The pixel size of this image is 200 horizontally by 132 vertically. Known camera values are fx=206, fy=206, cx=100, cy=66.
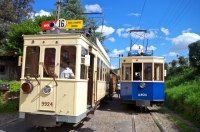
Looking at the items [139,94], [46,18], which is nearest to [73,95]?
[139,94]

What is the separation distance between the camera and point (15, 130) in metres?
6.68

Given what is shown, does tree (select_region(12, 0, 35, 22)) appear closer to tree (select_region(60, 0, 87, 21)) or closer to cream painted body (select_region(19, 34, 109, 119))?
tree (select_region(60, 0, 87, 21))

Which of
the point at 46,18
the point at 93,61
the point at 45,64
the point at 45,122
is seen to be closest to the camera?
the point at 45,122

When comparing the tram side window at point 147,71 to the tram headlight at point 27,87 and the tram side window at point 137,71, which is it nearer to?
the tram side window at point 137,71

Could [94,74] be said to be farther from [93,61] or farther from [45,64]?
[45,64]

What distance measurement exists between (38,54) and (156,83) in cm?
645

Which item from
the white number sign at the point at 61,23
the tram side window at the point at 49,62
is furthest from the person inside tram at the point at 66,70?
the white number sign at the point at 61,23

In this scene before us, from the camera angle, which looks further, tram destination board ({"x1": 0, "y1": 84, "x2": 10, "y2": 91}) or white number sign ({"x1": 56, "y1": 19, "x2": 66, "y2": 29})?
tram destination board ({"x1": 0, "y1": 84, "x2": 10, "y2": 91})

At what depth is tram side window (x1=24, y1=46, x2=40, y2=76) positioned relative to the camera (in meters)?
6.14

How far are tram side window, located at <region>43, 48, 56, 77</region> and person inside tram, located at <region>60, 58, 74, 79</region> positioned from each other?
27 centimetres

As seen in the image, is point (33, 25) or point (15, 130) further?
point (33, 25)

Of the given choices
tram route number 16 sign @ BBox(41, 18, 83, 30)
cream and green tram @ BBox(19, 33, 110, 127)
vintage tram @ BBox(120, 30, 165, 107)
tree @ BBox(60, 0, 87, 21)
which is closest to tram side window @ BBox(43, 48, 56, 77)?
cream and green tram @ BBox(19, 33, 110, 127)

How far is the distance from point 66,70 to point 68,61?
10.6 inches

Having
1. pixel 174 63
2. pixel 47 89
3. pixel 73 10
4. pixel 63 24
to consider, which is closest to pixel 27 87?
pixel 47 89
